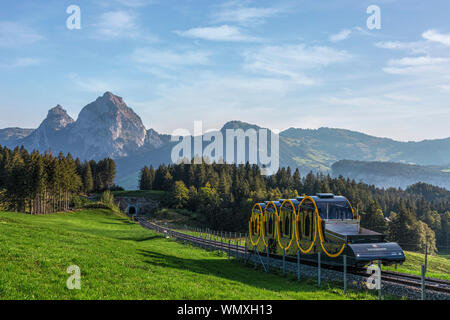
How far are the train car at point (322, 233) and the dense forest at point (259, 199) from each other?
76.3 metres

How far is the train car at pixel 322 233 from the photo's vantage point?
21422mm

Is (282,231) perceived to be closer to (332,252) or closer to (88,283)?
(332,252)

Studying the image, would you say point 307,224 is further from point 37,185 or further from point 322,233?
point 37,185

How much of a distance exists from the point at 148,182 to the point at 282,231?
532 ft

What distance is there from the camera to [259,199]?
429ft

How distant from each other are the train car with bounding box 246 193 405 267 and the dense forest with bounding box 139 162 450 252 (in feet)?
250

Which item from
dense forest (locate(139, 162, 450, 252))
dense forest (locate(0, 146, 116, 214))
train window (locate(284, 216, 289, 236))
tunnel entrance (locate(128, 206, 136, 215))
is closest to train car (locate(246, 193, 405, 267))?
train window (locate(284, 216, 289, 236))

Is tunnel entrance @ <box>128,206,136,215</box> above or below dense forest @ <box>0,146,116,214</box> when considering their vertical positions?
below

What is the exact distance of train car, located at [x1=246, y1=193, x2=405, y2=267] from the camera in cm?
2142

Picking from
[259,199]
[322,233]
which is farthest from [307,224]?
[259,199]

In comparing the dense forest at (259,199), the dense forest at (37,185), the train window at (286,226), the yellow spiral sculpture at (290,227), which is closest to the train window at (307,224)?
the yellow spiral sculpture at (290,227)

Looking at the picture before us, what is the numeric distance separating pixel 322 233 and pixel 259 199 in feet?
350

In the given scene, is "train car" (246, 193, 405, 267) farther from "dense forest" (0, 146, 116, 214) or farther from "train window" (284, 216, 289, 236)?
"dense forest" (0, 146, 116, 214)
